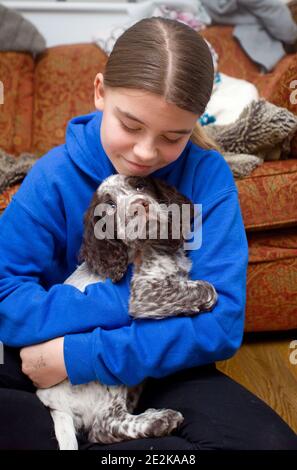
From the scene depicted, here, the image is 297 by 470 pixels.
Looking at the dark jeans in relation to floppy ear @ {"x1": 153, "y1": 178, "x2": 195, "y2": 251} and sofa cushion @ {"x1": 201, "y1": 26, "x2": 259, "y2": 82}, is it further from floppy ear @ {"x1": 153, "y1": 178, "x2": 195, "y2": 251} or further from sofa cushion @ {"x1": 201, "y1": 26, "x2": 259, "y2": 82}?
sofa cushion @ {"x1": 201, "y1": 26, "x2": 259, "y2": 82}

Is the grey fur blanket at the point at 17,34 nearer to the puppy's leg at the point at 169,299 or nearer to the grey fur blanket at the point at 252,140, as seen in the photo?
the grey fur blanket at the point at 252,140

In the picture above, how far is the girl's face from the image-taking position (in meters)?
1.20

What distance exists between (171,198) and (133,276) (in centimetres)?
21

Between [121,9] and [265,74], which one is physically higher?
[121,9]

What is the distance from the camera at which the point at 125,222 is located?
1270mm

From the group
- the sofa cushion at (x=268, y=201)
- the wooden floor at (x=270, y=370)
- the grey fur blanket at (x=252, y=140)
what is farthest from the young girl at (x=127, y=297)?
the grey fur blanket at (x=252, y=140)

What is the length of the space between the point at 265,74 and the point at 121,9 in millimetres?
1009

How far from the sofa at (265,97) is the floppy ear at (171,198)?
90cm

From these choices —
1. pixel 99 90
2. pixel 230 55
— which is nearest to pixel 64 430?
pixel 99 90

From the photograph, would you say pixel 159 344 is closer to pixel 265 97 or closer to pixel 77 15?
pixel 265 97

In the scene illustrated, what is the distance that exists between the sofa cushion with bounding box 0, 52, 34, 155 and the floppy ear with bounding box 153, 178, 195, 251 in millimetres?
1944

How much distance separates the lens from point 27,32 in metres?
3.20

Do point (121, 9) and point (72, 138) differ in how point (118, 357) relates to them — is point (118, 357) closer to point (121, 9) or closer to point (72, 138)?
point (72, 138)
